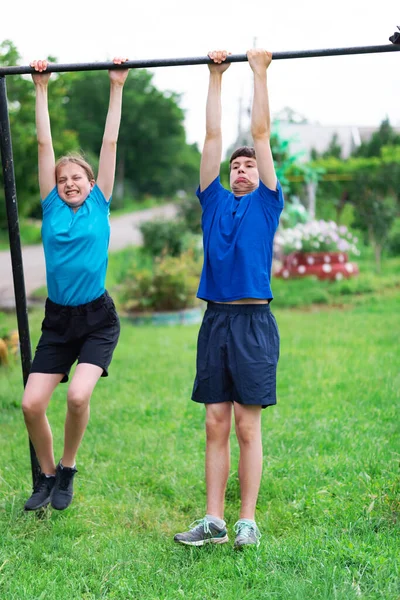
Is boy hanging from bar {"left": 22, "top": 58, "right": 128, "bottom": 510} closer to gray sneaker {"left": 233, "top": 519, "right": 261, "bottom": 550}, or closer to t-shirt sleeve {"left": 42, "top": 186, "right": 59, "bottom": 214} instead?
Answer: t-shirt sleeve {"left": 42, "top": 186, "right": 59, "bottom": 214}

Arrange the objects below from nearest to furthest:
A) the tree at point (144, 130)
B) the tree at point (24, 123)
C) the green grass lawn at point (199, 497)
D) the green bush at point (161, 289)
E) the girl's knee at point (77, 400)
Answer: the green grass lawn at point (199, 497)
the girl's knee at point (77, 400)
the green bush at point (161, 289)
the tree at point (24, 123)
the tree at point (144, 130)

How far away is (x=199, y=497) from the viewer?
4008 mm

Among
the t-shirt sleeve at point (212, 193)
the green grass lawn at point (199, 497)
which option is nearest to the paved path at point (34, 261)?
the green grass lawn at point (199, 497)

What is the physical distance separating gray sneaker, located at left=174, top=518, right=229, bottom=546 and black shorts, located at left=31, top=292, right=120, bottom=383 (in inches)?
33.6

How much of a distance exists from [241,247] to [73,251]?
81 cm

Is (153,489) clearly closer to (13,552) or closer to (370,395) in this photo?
(13,552)

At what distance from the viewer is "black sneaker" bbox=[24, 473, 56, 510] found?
3.63 m

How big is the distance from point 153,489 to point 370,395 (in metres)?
2.10

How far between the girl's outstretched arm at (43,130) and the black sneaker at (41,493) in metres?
1.39

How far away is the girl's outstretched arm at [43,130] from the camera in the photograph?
11.7 feet

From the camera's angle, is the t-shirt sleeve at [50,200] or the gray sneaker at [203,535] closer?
the gray sneaker at [203,535]

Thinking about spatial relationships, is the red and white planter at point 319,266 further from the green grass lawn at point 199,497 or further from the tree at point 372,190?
the green grass lawn at point 199,497

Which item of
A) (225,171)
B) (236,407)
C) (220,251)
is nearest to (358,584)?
(236,407)

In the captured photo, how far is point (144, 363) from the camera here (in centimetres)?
717
